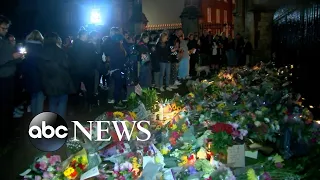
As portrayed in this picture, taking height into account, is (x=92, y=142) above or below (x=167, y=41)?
below

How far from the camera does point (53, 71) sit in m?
7.94

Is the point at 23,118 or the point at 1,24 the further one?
the point at 23,118

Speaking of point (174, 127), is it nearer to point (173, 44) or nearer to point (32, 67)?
point (32, 67)

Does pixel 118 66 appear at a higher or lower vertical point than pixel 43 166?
A: higher

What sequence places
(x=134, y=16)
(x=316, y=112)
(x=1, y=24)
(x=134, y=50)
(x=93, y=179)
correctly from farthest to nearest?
1. (x=134, y=16)
2. (x=134, y=50)
3. (x=316, y=112)
4. (x=1, y=24)
5. (x=93, y=179)

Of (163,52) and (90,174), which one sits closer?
(90,174)

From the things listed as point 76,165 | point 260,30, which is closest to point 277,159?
point 76,165

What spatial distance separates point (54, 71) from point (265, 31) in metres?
17.1

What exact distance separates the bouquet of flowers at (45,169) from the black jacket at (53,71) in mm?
3333

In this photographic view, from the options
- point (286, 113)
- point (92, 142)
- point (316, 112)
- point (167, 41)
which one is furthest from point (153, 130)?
point (167, 41)

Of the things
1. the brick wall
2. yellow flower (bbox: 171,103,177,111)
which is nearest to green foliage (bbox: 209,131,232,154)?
yellow flower (bbox: 171,103,177,111)

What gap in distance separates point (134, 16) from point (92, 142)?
24.5 m

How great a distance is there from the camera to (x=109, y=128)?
5102 millimetres

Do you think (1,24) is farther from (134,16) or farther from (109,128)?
(134,16)
